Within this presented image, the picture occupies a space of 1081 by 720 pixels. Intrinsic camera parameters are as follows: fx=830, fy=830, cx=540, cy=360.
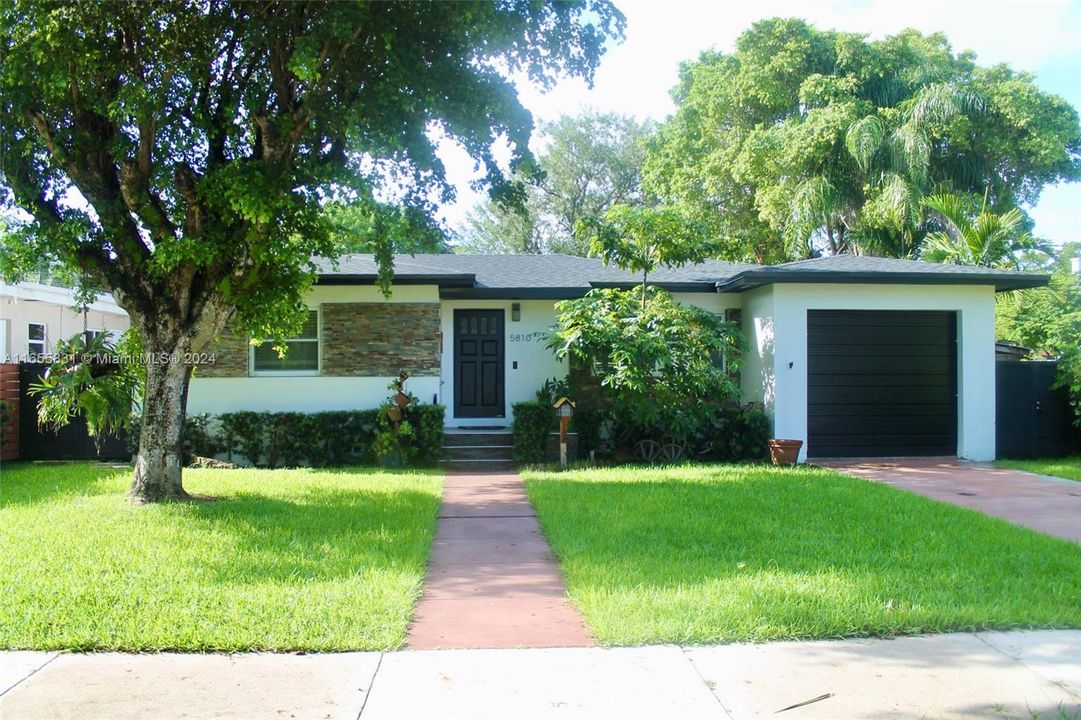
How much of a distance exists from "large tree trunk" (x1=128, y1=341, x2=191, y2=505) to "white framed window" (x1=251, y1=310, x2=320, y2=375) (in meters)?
4.77

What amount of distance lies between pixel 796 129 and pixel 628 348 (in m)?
14.1

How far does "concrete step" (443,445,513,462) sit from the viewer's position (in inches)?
533

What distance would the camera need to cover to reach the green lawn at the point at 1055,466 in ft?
39.9

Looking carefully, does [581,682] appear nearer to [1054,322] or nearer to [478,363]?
[478,363]

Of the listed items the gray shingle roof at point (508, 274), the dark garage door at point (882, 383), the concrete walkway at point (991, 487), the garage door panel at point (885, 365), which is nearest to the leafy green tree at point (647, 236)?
the gray shingle roof at point (508, 274)

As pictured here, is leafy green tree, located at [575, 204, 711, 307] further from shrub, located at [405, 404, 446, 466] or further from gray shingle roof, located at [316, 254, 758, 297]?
shrub, located at [405, 404, 446, 466]

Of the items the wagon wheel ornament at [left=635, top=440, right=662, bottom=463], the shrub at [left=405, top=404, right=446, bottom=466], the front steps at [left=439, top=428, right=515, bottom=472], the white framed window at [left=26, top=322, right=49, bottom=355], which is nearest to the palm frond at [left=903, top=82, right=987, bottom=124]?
the wagon wheel ornament at [left=635, top=440, right=662, bottom=463]

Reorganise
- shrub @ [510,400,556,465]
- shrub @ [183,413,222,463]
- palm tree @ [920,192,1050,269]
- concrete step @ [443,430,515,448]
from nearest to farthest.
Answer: shrub @ [510,400,556,465], shrub @ [183,413,222,463], concrete step @ [443,430,515,448], palm tree @ [920,192,1050,269]

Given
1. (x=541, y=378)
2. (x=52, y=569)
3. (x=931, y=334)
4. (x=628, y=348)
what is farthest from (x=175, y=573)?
(x=931, y=334)

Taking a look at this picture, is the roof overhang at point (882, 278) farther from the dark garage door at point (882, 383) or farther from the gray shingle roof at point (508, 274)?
the gray shingle roof at point (508, 274)

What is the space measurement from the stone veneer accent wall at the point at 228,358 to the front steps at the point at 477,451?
3.69 meters

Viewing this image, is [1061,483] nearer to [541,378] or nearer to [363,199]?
[541,378]

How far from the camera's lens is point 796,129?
76.9 ft

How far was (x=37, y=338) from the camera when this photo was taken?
21859mm
